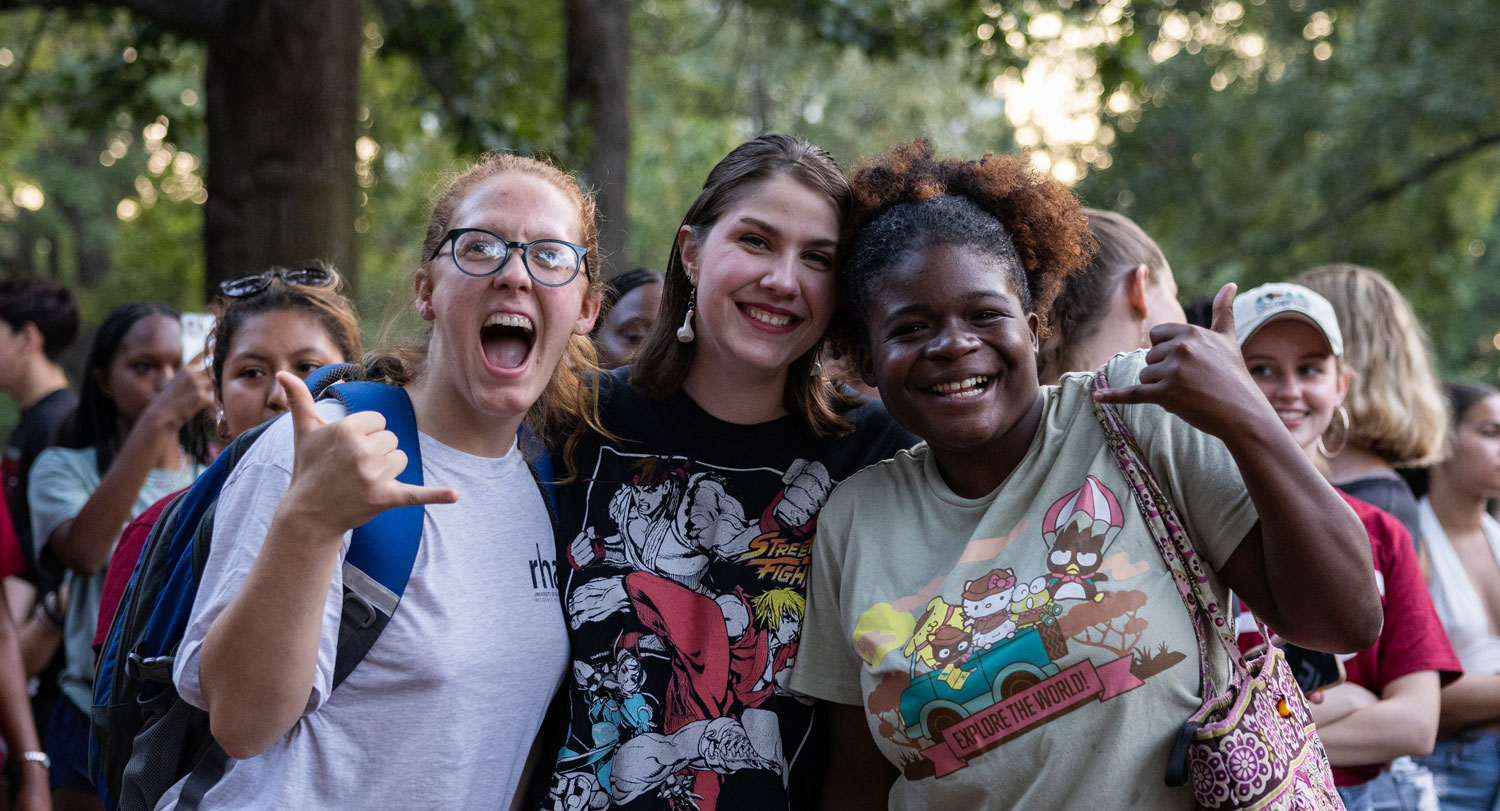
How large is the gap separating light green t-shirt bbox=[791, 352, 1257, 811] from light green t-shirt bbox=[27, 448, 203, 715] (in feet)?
9.65

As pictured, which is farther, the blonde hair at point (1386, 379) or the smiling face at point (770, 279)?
the blonde hair at point (1386, 379)

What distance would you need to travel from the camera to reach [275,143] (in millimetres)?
5484

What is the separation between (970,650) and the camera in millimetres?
2188

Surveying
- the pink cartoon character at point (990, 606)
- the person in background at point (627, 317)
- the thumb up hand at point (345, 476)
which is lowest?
the pink cartoon character at point (990, 606)

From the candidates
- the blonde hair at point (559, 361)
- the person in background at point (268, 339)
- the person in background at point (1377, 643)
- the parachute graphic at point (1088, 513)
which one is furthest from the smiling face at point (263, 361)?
the person in background at point (1377, 643)

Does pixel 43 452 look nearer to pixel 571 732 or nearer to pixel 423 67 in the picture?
pixel 571 732

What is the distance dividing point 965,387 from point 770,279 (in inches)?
22.1

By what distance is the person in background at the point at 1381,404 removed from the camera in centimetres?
381

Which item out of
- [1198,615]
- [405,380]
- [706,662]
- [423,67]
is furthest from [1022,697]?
[423,67]

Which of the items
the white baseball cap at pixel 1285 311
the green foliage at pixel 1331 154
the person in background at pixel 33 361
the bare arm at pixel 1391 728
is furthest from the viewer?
the green foliage at pixel 1331 154

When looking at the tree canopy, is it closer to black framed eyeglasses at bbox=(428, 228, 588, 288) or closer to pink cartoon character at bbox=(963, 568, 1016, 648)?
black framed eyeglasses at bbox=(428, 228, 588, 288)

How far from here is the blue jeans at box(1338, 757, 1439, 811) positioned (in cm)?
336

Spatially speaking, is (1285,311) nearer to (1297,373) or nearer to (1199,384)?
(1297,373)

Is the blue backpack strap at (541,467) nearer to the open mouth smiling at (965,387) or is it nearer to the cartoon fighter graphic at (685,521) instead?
the cartoon fighter graphic at (685,521)
